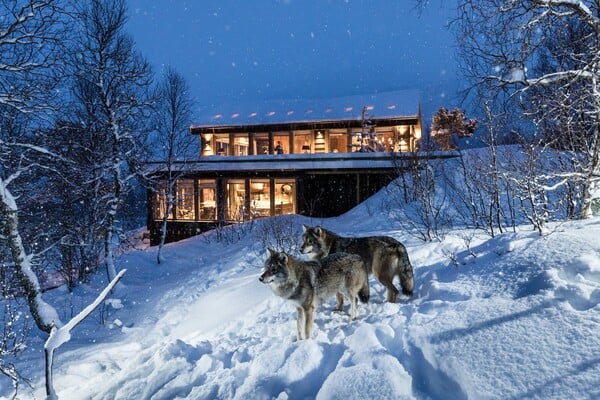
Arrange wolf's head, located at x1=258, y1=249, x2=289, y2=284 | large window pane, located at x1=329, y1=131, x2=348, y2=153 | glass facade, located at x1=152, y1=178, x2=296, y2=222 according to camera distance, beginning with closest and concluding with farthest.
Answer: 1. wolf's head, located at x1=258, y1=249, x2=289, y2=284
2. glass facade, located at x1=152, y1=178, x2=296, y2=222
3. large window pane, located at x1=329, y1=131, x2=348, y2=153

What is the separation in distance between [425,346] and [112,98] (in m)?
14.7

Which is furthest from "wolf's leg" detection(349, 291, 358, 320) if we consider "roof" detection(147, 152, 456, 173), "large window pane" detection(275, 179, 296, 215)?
"large window pane" detection(275, 179, 296, 215)

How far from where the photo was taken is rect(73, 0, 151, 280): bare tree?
14.4 metres

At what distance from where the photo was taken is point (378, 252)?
247 inches

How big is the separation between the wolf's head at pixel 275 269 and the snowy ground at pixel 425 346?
0.79 m

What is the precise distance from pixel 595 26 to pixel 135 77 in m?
14.4

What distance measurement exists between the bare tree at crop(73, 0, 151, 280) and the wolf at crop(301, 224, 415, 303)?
399 inches

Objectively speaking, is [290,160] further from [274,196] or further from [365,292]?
[365,292]

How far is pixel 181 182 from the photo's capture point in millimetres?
25828

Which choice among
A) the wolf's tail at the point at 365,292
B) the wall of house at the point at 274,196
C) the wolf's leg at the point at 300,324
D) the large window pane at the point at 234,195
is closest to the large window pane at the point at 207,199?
the wall of house at the point at 274,196

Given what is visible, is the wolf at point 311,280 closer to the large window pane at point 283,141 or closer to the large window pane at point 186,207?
the large window pane at point 186,207

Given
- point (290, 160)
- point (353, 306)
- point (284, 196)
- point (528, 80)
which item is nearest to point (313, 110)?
point (284, 196)

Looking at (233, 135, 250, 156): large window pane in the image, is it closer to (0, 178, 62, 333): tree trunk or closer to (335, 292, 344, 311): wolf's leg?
(0, 178, 62, 333): tree trunk

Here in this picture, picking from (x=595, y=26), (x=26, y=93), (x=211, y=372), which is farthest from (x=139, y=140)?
(x=595, y=26)
